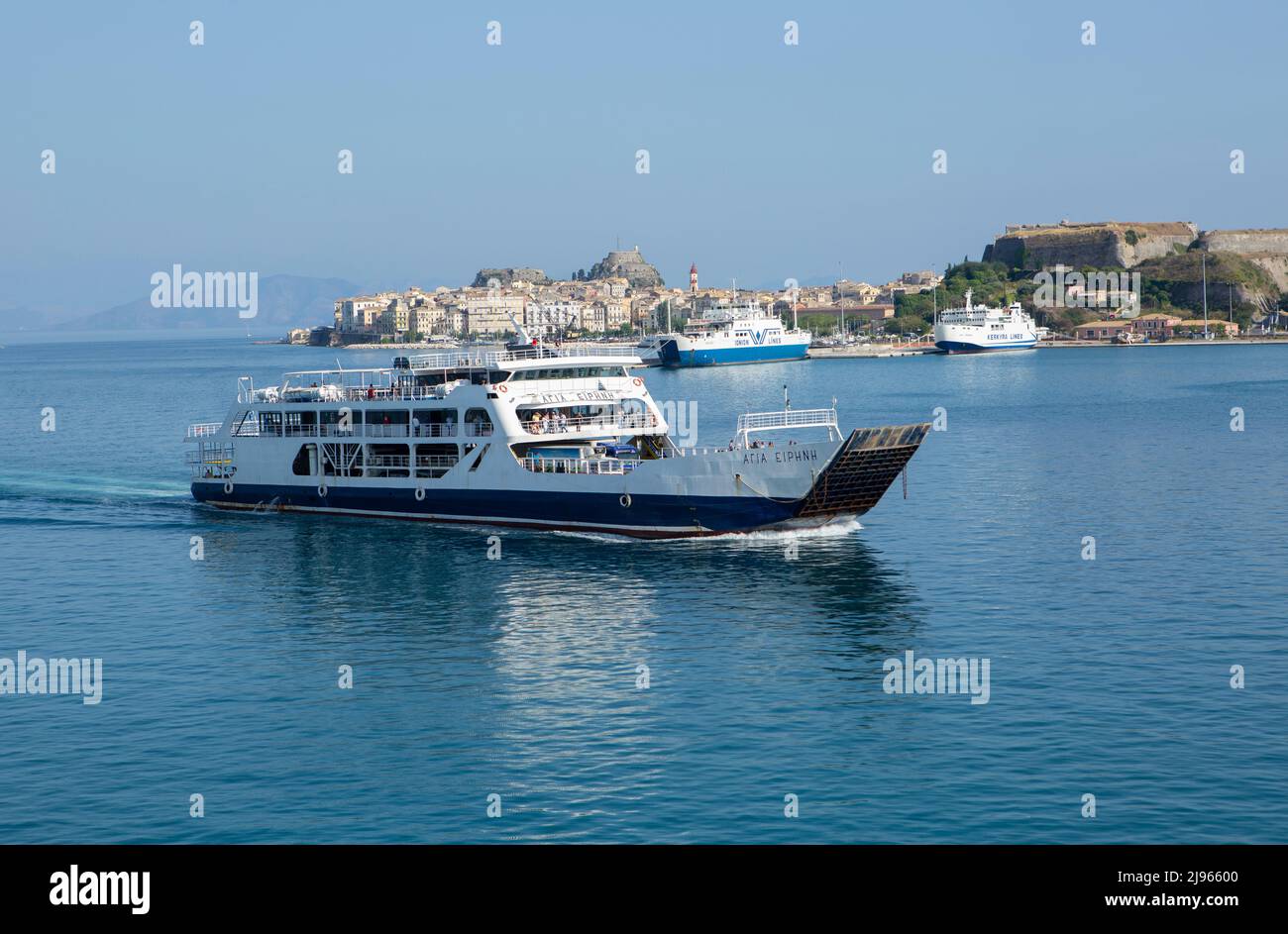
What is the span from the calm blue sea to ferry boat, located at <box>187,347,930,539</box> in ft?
3.79

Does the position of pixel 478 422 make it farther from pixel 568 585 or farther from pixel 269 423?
pixel 269 423

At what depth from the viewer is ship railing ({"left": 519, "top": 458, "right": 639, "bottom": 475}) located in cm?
4628

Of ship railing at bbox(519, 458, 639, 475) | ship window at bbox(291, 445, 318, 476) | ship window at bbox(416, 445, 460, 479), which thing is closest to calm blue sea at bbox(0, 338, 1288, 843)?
ship window at bbox(291, 445, 318, 476)

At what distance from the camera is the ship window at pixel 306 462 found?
179ft

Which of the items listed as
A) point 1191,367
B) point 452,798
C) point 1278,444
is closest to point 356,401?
point 452,798

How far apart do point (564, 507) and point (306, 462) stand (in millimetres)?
14132

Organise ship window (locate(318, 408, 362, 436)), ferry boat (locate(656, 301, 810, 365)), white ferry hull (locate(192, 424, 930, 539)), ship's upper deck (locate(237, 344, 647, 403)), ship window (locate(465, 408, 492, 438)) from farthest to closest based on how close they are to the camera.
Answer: ferry boat (locate(656, 301, 810, 365))
ship window (locate(318, 408, 362, 436))
ship's upper deck (locate(237, 344, 647, 403))
ship window (locate(465, 408, 492, 438))
white ferry hull (locate(192, 424, 930, 539))

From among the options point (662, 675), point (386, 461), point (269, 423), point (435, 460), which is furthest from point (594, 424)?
point (662, 675)

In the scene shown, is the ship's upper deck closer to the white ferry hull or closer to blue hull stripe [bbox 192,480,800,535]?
the white ferry hull

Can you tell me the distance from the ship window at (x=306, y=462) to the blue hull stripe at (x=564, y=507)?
0.72m

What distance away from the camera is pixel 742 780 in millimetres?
22750

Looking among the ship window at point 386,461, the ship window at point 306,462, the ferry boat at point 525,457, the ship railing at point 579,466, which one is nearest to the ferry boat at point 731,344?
the ferry boat at point 525,457

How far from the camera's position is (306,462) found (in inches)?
2170
